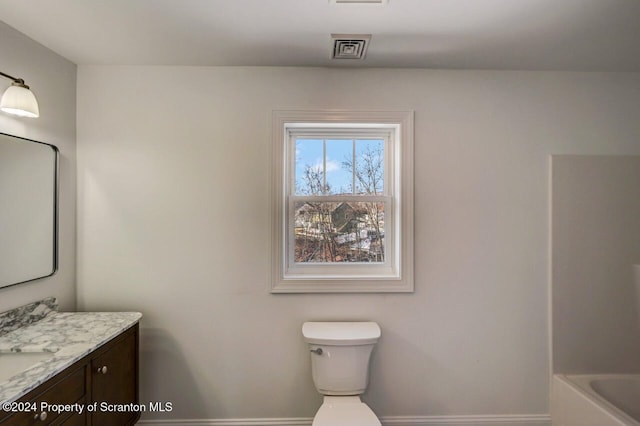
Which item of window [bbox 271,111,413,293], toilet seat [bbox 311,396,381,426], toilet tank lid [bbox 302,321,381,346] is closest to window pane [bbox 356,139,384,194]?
window [bbox 271,111,413,293]

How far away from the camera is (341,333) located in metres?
1.73

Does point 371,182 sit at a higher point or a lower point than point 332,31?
lower

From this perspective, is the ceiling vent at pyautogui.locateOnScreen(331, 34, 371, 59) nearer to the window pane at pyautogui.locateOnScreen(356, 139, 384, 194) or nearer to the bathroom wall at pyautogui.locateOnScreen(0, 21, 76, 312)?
the window pane at pyautogui.locateOnScreen(356, 139, 384, 194)

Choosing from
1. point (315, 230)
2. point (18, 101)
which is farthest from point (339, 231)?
point (18, 101)

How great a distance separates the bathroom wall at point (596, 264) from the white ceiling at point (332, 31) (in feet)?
2.20

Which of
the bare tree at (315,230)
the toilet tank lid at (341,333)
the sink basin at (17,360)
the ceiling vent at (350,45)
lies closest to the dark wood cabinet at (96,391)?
the sink basin at (17,360)

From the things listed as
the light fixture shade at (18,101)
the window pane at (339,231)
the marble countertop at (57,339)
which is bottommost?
the marble countertop at (57,339)

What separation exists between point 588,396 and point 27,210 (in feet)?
10.3

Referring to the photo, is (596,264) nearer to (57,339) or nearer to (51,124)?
(57,339)

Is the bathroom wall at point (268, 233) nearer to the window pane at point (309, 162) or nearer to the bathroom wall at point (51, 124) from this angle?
the bathroom wall at point (51, 124)

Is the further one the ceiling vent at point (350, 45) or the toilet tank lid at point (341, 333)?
the toilet tank lid at point (341, 333)

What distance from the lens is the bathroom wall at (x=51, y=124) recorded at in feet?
4.83

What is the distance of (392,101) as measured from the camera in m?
1.89

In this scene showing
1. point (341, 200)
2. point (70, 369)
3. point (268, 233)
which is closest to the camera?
point (70, 369)
